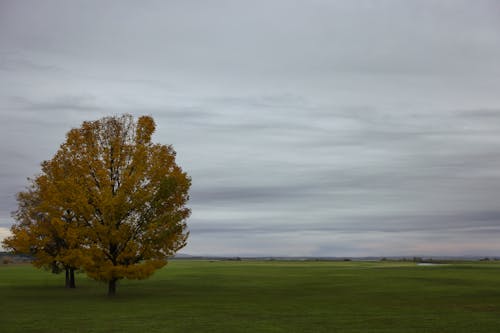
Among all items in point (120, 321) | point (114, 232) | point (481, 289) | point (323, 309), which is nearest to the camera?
point (120, 321)

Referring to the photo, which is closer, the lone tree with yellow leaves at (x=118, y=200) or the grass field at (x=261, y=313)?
the grass field at (x=261, y=313)

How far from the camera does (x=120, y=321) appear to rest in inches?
1208

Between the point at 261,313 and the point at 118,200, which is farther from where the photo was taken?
the point at 118,200

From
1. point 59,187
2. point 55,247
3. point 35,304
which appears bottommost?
point 35,304

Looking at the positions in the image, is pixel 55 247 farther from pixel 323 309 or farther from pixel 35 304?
pixel 323 309

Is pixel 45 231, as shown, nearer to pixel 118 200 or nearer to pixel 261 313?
pixel 118 200

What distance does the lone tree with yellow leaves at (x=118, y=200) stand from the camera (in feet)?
149

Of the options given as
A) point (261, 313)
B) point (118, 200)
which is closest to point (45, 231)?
point (118, 200)

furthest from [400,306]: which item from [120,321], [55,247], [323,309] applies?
[55,247]

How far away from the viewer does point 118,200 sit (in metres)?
45.1

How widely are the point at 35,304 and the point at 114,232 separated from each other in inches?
318

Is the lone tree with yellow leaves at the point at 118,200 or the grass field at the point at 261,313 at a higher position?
the lone tree with yellow leaves at the point at 118,200

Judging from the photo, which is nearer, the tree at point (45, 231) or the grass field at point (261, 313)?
the grass field at point (261, 313)

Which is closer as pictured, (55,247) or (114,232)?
(114,232)
